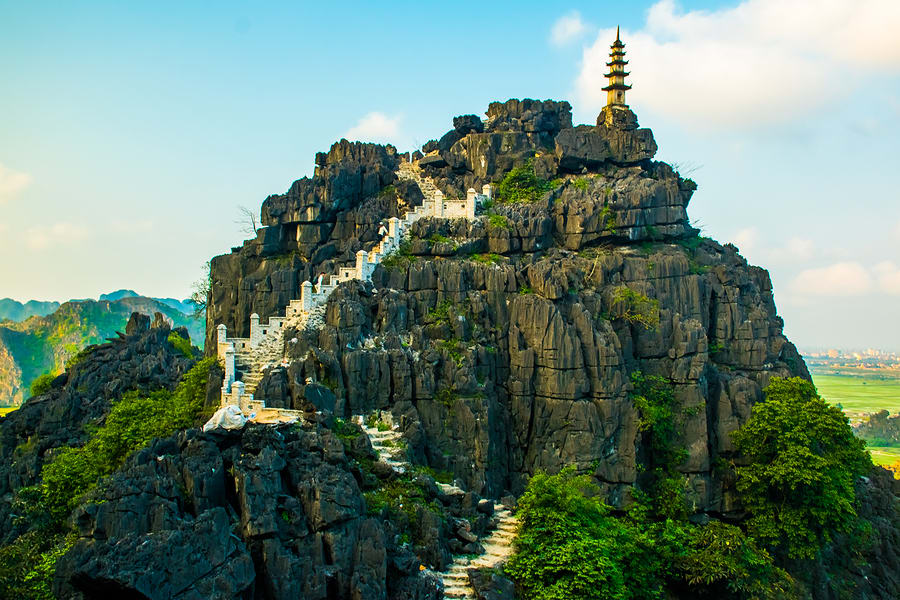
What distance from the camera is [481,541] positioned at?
108 ft

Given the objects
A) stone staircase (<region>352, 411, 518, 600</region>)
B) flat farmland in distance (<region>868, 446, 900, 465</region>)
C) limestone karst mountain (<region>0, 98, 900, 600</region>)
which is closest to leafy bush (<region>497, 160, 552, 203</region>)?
limestone karst mountain (<region>0, 98, 900, 600</region>)

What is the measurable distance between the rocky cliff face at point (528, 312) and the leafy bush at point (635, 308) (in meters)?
0.09

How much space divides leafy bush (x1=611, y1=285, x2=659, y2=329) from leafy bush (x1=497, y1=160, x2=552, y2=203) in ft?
34.8

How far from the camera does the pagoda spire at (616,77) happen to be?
61.0m

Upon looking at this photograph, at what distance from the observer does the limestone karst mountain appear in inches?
1038

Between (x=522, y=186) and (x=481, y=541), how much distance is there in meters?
28.6

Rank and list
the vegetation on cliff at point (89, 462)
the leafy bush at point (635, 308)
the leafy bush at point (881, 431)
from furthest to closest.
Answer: the leafy bush at point (881, 431) → the leafy bush at point (635, 308) → the vegetation on cliff at point (89, 462)

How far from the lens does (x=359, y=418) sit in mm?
37812

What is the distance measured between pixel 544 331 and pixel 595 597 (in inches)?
637

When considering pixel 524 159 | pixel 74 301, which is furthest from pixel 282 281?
pixel 74 301

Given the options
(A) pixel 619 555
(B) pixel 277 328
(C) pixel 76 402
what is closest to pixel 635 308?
(A) pixel 619 555

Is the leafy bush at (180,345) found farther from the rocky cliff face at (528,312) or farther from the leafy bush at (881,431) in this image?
the leafy bush at (881,431)

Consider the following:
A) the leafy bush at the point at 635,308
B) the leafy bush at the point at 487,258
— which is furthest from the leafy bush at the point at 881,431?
the leafy bush at the point at 487,258

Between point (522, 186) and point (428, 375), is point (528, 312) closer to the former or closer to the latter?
point (428, 375)
